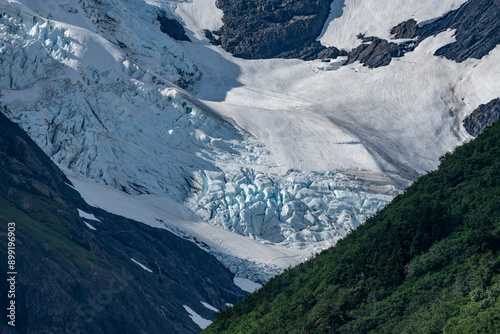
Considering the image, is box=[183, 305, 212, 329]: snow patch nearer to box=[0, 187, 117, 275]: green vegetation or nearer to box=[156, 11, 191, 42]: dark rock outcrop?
box=[0, 187, 117, 275]: green vegetation

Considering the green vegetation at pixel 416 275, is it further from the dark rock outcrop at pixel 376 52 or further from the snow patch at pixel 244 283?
the dark rock outcrop at pixel 376 52

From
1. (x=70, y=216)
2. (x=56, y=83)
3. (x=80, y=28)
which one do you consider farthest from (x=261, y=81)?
(x=70, y=216)

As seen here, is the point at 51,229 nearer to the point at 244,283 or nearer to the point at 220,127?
the point at 244,283

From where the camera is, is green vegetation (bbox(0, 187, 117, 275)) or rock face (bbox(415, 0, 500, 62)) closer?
green vegetation (bbox(0, 187, 117, 275))

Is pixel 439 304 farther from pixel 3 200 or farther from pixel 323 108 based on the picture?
pixel 323 108

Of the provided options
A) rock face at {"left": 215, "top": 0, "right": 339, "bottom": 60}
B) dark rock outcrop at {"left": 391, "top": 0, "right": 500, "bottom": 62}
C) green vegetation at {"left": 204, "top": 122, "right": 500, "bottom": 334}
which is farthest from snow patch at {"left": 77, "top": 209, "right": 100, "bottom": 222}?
dark rock outcrop at {"left": 391, "top": 0, "right": 500, "bottom": 62}

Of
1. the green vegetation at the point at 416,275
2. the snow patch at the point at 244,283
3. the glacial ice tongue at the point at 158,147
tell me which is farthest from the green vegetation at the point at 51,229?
the green vegetation at the point at 416,275

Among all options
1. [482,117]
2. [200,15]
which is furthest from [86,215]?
[200,15]
